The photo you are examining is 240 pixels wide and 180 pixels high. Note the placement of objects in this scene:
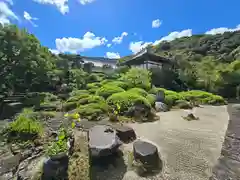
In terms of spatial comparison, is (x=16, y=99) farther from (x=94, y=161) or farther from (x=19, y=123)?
(x=94, y=161)

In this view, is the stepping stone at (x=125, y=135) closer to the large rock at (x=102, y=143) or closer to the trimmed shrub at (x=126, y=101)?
the large rock at (x=102, y=143)

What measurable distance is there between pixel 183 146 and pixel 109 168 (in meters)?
2.18

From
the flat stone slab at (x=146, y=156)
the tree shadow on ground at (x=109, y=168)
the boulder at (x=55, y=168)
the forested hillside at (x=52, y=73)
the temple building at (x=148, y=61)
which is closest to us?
the boulder at (x=55, y=168)

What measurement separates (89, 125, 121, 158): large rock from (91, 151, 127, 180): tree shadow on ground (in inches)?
5.8

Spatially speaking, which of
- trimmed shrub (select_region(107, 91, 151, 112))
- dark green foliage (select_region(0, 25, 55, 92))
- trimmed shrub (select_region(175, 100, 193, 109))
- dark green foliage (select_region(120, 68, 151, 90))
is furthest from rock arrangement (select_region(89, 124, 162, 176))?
dark green foliage (select_region(0, 25, 55, 92))

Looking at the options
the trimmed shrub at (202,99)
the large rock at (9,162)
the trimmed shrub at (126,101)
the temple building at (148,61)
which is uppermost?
the temple building at (148,61)

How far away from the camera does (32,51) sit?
13648 millimetres

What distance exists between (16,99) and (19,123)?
907 centimetres

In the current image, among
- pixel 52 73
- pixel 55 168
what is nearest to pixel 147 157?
pixel 55 168

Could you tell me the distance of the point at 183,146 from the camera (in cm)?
499

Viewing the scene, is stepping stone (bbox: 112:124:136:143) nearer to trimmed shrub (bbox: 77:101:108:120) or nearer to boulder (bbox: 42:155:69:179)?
boulder (bbox: 42:155:69:179)

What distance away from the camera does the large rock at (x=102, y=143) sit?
394cm

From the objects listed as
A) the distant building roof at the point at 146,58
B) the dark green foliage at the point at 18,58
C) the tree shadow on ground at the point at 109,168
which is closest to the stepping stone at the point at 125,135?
the tree shadow on ground at the point at 109,168

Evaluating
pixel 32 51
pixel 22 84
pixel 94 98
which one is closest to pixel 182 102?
pixel 94 98
